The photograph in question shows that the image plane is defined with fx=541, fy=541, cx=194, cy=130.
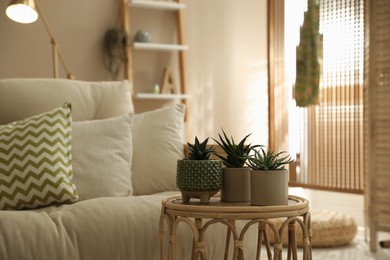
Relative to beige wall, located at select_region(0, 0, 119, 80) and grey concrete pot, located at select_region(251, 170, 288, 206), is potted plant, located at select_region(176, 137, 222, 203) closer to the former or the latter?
grey concrete pot, located at select_region(251, 170, 288, 206)

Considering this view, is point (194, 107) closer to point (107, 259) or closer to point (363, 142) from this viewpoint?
point (363, 142)

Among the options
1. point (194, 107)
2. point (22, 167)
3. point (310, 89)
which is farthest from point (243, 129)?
point (22, 167)

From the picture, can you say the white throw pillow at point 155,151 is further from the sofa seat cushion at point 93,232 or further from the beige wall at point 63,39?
the beige wall at point 63,39

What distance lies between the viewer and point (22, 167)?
185 cm

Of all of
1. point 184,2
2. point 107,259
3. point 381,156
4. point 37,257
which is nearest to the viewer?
point 37,257

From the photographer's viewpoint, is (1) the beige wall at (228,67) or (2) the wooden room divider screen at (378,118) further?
(1) the beige wall at (228,67)

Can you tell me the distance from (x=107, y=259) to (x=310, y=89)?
2.42m

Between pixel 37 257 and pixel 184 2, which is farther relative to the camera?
pixel 184 2

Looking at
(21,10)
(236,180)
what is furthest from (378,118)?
(21,10)

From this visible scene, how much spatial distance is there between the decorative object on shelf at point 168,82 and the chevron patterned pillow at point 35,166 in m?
1.95

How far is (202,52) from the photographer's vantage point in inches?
163

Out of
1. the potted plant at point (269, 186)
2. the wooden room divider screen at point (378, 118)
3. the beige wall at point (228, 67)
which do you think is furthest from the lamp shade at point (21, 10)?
the wooden room divider screen at point (378, 118)

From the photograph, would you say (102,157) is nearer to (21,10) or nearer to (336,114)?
(21,10)

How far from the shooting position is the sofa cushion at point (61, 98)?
2215 millimetres
